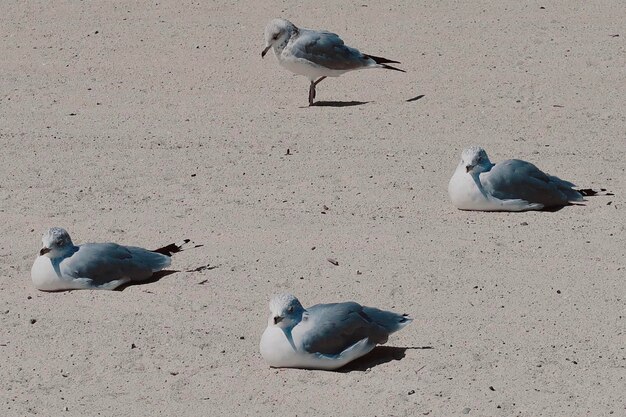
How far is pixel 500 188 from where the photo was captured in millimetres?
8461

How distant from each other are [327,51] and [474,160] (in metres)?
3.01

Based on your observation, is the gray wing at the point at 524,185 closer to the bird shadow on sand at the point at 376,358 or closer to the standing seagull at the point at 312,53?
the bird shadow on sand at the point at 376,358

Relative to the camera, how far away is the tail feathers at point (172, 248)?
25.1 ft

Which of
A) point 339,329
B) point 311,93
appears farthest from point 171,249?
point 311,93

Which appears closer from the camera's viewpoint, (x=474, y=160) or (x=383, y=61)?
→ (x=474, y=160)

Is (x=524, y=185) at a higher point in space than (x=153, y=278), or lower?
higher

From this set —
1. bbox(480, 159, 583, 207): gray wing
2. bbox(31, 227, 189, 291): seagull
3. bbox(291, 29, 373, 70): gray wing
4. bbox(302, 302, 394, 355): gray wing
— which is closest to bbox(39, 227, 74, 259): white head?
bbox(31, 227, 189, 291): seagull

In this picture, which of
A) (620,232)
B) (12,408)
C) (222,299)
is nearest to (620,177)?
(620,232)

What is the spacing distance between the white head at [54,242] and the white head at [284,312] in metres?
1.54

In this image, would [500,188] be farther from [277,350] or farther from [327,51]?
[327,51]

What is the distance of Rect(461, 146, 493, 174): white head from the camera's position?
841 cm

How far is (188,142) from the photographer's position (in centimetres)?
996

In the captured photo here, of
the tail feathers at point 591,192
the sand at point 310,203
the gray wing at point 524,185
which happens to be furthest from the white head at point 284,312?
the tail feathers at point 591,192

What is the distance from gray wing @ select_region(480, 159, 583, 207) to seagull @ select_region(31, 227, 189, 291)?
92.7 inches
